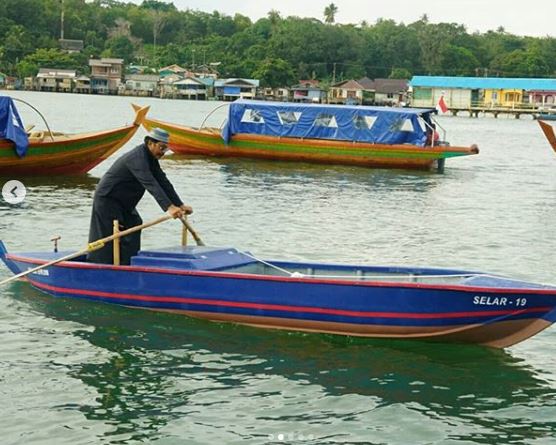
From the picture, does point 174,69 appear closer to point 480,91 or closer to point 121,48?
point 121,48

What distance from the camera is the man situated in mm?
12154

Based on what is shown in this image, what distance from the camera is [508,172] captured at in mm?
40156

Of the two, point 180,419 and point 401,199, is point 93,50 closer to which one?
point 401,199

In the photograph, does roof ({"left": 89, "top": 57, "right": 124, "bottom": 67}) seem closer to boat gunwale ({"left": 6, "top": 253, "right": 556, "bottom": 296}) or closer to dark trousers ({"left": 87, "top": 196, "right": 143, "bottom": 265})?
dark trousers ({"left": 87, "top": 196, "right": 143, "bottom": 265})

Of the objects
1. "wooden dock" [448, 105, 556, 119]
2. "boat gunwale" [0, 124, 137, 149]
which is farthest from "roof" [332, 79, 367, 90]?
"boat gunwale" [0, 124, 137, 149]

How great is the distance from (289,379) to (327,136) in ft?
91.1

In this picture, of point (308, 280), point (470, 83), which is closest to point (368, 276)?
point (308, 280)

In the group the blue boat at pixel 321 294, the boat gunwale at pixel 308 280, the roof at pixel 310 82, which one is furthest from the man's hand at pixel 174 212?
the roof at pixel 310 82

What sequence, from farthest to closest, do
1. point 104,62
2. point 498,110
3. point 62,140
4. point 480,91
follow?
point 104,62, point 480,91, point 498,110, point 62,140

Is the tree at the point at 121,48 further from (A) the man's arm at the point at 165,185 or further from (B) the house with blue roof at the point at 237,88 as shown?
(A) the man's arm at the point at 165,185

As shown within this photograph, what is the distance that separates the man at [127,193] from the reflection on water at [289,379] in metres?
0.84

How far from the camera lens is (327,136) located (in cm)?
3788

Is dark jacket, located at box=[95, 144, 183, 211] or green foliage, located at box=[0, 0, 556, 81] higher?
green foliage, located at box=[0, 0, 556, 81]

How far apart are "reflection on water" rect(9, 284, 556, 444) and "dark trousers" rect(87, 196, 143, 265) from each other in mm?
691
